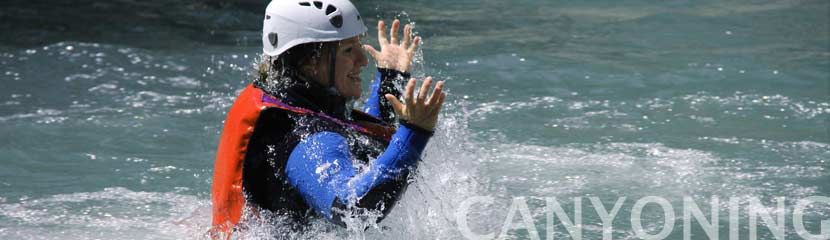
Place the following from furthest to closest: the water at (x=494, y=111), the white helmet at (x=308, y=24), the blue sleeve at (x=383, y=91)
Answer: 1. the water at (x=494, y=111)
2. the blue sleeve at (x=383, y=91)
3. the white helmet at (x=308, y=24)

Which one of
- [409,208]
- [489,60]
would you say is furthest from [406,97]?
[489,60]

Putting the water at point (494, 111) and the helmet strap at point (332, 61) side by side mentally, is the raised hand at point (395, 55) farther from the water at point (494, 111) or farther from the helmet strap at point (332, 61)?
the helmet strap at point (332, 61)

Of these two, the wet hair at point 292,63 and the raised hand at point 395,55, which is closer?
the wet hair at point 292,63

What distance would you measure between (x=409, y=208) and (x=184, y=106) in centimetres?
389

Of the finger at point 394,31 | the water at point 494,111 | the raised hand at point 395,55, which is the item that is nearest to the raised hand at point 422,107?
the water at point 494,111

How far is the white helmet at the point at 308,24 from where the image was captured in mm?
3525

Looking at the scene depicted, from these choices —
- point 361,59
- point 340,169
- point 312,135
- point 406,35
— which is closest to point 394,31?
point 406,35

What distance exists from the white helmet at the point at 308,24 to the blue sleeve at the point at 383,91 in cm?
59

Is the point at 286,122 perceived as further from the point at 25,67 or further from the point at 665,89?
the point at 25,67

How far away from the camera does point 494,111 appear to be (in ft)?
24.6

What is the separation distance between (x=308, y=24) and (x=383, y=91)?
2.39ft

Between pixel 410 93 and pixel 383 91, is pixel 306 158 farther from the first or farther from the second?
pixel 383 91

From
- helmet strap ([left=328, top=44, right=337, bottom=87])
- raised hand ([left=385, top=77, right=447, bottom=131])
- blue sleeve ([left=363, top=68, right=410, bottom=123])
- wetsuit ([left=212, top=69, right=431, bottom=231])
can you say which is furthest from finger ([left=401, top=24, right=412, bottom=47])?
raised hand ([left=385, top=77, right=447, bottom=131])

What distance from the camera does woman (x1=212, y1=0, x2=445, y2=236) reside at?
3229 mm
